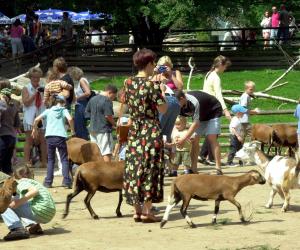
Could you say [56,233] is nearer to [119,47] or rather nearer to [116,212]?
[116,212]

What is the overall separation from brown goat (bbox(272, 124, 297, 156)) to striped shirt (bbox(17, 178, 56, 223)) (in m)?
7.86

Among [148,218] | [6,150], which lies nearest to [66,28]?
[6,150]

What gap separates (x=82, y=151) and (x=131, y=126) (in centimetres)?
289

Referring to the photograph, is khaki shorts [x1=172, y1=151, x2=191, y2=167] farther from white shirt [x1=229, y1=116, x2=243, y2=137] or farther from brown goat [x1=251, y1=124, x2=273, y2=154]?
brown goat [x1=251, y1=124, x2=273, y2=154]

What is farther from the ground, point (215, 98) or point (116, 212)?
point (215, 98)

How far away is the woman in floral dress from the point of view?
1020 centimetres

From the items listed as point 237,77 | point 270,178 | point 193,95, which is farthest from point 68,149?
point 237,77

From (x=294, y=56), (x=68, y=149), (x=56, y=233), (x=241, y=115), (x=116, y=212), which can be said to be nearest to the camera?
(x=56, y=233)

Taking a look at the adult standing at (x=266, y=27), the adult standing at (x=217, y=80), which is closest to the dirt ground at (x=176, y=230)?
the adult standing at (x=217, y=80)

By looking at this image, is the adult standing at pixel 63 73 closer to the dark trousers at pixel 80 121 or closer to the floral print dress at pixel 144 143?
the dark trousers at pixel 80 121

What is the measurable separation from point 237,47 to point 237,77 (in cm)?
358

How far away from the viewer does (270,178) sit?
1141cm

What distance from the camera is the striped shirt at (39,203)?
387 inches

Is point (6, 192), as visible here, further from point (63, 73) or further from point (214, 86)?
point (214, 86)
